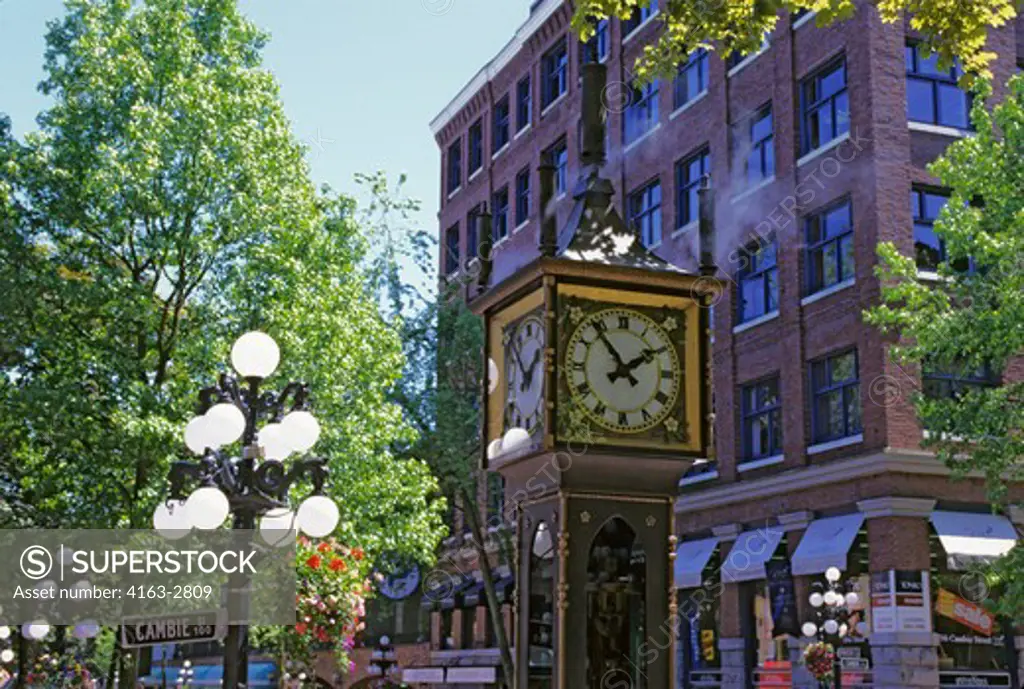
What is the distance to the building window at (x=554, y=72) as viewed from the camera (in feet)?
129

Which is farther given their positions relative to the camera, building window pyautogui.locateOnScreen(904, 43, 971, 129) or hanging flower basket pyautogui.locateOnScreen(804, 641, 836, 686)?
building window pyautogui.locateOnScreen(904, 43, 971, 129)

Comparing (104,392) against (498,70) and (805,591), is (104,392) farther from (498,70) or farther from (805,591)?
(498,70)

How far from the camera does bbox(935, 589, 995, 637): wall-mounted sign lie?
25172mm

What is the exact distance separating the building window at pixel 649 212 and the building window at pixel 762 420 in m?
5.30

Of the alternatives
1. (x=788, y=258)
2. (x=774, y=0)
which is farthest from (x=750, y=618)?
(x=774, y=0)

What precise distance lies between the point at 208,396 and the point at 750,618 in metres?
20.8

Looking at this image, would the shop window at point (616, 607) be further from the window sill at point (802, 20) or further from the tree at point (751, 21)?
the window sill at point (802, 20)

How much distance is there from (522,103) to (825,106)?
15.5 meters

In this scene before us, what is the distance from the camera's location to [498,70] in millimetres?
44125

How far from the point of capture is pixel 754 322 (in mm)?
29609

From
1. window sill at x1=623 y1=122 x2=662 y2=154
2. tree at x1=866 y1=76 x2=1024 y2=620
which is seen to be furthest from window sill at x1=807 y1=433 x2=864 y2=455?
window sill at x1=623 y1=122 x2=662 y2=154

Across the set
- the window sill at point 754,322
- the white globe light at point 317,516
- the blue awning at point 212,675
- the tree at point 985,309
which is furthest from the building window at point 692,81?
the blue awning at point 212,675

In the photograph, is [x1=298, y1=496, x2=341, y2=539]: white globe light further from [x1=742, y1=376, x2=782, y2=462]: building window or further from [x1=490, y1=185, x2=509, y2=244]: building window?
[x1=490, y1=185, x2=509, y2=244]: building window

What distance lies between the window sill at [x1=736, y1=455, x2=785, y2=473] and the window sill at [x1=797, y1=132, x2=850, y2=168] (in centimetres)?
590
